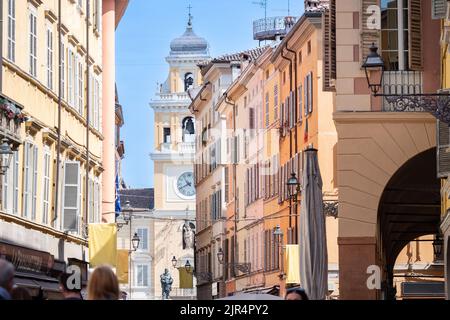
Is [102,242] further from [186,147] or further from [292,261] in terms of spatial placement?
[186,147]

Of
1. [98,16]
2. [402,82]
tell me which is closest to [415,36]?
[402,82]

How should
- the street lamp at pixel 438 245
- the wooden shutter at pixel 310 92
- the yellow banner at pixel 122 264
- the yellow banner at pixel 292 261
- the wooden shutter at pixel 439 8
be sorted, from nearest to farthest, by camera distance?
1. the wooden shutter at pixel 439 8
2. the yellow banner at pixel 122 264
3. the street lamp at pixel 438 245
4. the yellow banner at pixel 292 261
5. the wooden shutter at pixel 310 92

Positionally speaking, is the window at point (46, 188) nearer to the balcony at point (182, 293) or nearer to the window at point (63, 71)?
the window at point (63, 71)

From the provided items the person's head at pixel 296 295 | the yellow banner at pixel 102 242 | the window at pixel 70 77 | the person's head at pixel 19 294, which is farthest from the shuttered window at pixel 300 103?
the person's head at pixel 19 294

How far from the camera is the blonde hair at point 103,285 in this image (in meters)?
10.7

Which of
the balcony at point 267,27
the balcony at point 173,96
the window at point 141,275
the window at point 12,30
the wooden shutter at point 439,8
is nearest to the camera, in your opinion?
the wooden shutter at point 439,8

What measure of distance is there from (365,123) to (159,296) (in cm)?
11161

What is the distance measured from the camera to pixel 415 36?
2873cm

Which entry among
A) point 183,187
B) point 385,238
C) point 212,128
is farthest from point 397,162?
point 183,187

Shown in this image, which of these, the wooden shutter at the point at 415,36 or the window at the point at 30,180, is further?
the window at the point at 30,180

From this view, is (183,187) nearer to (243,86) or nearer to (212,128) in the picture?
(212,128)

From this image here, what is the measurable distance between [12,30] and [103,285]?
1852 cm

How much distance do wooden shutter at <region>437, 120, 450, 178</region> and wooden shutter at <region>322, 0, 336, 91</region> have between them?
5.11m

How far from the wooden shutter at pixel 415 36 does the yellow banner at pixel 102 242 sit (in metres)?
10.5
